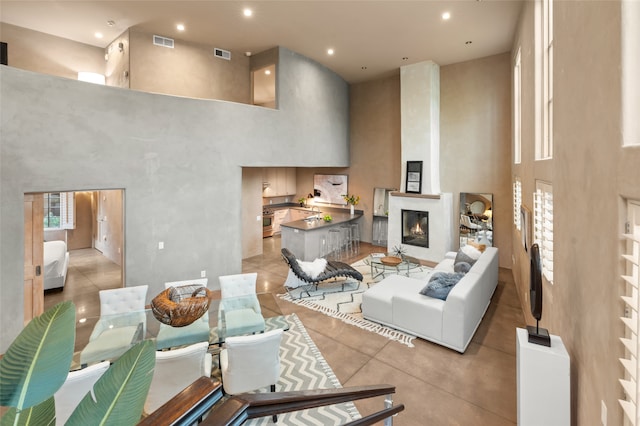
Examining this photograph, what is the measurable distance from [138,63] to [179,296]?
5.40 meters

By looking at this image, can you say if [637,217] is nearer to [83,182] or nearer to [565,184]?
[565,184]

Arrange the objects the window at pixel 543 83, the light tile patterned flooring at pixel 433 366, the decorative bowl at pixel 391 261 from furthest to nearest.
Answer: the decorative bowl at pixel 391 261 < the window at pixel 543 83 < the light tile patterned flooring at pixel 433 366

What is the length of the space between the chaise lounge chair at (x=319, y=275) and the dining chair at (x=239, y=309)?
4.67 feet

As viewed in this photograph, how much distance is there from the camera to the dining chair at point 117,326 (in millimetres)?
3113

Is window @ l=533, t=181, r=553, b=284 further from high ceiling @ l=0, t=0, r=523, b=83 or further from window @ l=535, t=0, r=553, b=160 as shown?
high ceiling @ l=0, t=0, r=523, b=83

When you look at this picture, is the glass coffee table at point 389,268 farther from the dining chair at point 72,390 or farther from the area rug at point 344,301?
the dining chair at point 72,390

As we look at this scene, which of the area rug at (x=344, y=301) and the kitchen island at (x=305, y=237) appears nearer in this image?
the area rug at (x=344, y=301)

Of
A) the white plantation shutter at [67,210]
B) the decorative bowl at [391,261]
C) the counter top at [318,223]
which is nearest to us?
the decorative bowl at [391,261]

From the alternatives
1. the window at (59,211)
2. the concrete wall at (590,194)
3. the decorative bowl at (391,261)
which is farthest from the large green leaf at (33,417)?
the window at (59,211)

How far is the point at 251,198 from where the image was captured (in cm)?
885

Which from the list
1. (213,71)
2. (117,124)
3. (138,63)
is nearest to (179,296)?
(117,124)

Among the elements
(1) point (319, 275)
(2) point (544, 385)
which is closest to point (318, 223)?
(1) point (319, 275)

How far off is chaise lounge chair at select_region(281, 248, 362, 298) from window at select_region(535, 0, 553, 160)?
12.8 ft

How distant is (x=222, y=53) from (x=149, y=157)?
11.8 feet
